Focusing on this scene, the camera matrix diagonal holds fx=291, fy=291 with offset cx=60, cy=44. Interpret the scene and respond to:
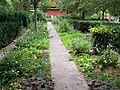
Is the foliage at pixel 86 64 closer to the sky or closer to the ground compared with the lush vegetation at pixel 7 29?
closer to the ground

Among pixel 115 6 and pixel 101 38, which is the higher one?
pixel 115 6

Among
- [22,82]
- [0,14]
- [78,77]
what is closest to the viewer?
[22,82]

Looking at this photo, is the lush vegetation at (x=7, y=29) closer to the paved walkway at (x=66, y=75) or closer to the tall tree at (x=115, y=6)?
the paved walkway at (x=66, y=75)

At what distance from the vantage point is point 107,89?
21.9 ft

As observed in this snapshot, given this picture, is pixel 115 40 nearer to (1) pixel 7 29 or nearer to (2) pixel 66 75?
(2) pixel 66 75

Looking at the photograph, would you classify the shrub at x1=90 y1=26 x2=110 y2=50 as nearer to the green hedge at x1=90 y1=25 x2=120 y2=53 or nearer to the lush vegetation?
the green hedge at x1=90 y1=25 x2=120 y2=53

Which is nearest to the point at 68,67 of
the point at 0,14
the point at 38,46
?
the point at 38,46

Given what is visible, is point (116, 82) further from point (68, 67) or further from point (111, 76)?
point (68, 67)

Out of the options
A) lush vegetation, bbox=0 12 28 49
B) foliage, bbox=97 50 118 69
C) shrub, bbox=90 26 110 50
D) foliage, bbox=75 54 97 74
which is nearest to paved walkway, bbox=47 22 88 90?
foliage, bbox=75 54 97 74

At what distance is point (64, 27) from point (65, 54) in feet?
45.5

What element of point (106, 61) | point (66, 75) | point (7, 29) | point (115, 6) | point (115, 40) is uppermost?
point (115, 6)

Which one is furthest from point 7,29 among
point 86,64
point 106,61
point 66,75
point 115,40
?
point 66,75

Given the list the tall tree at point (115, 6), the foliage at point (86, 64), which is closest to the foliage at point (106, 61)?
the foliage at point (86, 64)

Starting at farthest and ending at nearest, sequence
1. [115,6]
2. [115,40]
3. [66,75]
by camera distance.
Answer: [115,40] → [66,75] → [115,6]
